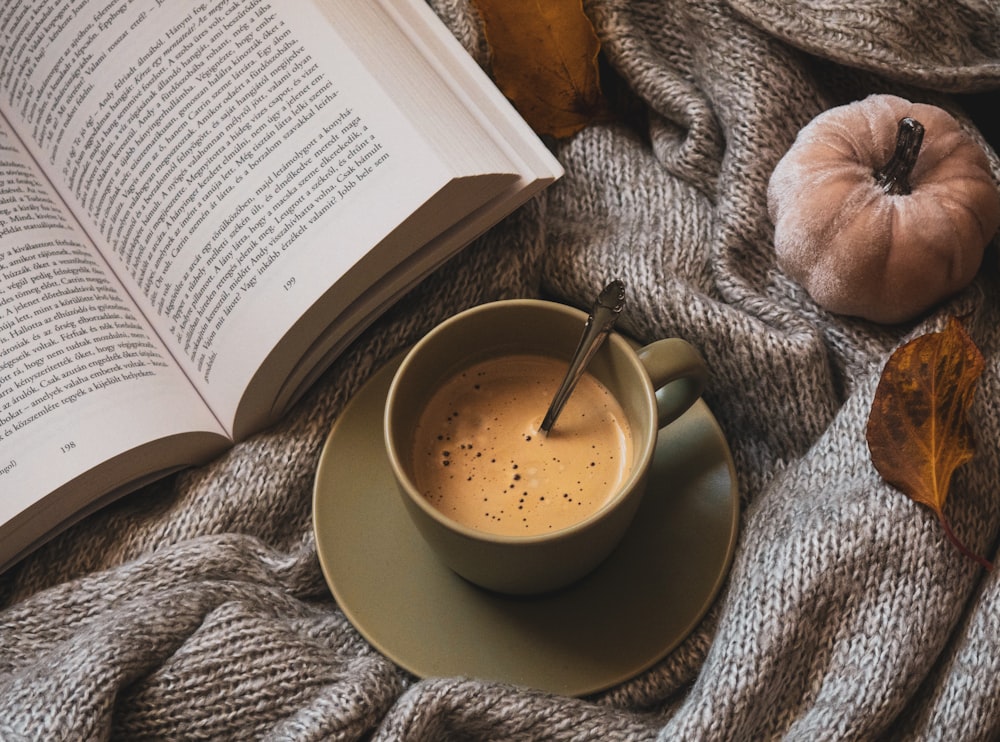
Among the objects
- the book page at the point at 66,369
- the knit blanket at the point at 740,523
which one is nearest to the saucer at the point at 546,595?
the knit blanket at the point at 740,523

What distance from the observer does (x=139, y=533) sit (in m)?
0.70

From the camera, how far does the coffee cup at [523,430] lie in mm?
583

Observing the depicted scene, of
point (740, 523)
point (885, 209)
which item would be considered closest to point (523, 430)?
point (740, 523)

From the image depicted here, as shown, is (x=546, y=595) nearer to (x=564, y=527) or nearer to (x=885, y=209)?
(x=564, y=527)

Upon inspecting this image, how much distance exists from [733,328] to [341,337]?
275 mm

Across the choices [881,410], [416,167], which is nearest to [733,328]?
[881,410]

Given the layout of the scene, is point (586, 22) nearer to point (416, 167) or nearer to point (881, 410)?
point (416, 167)

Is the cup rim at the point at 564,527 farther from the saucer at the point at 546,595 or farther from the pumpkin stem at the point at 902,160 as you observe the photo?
the pumpkin stem at the point at 902,160

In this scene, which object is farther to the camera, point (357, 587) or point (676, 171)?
point (676, 171)

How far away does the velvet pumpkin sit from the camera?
0.62 metres

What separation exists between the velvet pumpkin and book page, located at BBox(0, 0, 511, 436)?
211 mm

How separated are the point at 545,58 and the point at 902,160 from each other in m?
0.29

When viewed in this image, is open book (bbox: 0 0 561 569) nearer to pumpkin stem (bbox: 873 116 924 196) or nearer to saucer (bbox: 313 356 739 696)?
saucer (bbox: 313 356 739 696)

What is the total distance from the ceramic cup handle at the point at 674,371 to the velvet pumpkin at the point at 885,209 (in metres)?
0.11
